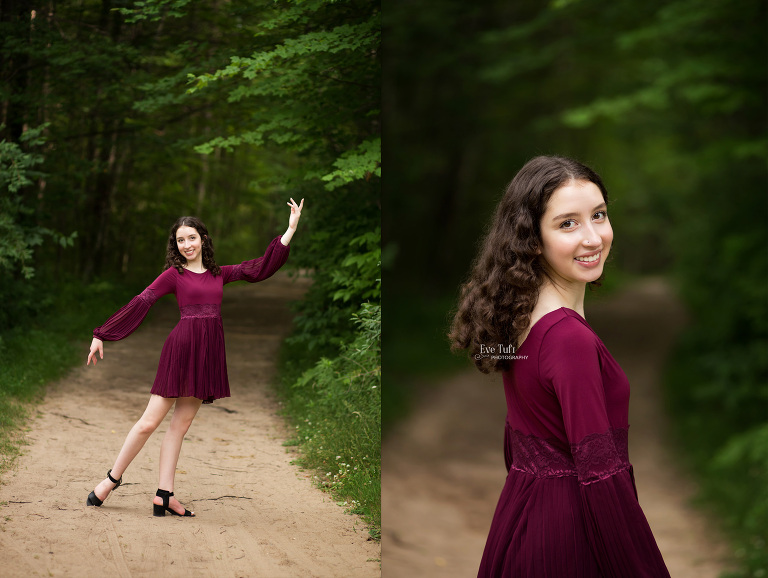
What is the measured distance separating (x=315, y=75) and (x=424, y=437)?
1.62 m

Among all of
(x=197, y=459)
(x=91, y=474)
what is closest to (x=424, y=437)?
(x=197, y=459)

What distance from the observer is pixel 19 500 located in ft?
8.04

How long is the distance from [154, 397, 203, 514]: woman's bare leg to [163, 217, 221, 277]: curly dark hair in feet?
1.51

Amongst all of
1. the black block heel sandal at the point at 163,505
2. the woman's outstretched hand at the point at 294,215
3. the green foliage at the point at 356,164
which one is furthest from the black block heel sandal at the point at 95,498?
the green foliage at the point at 356,164

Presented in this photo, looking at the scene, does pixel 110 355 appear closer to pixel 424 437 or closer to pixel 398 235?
pixel 424 437

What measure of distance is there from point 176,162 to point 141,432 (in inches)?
A: 39.6

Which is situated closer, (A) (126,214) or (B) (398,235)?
(B) (398,235)

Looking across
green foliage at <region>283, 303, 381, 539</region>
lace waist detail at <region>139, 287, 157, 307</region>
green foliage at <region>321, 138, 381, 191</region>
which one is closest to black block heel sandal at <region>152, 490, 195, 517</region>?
green foliage at <region>283, 303, 381, 539</region>

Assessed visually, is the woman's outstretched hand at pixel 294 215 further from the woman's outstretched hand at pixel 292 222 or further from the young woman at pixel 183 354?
the young woman at pixel 183 354

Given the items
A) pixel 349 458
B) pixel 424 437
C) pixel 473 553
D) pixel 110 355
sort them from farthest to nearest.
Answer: pixel 473 553, pixel 349 458, pixel 110 355, pixel 424 437

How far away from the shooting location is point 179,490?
2.55 metres

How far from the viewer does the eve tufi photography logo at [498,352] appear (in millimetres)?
1133

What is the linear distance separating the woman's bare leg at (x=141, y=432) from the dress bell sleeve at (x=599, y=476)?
172 centimetres

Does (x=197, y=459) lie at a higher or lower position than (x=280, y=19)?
lower
